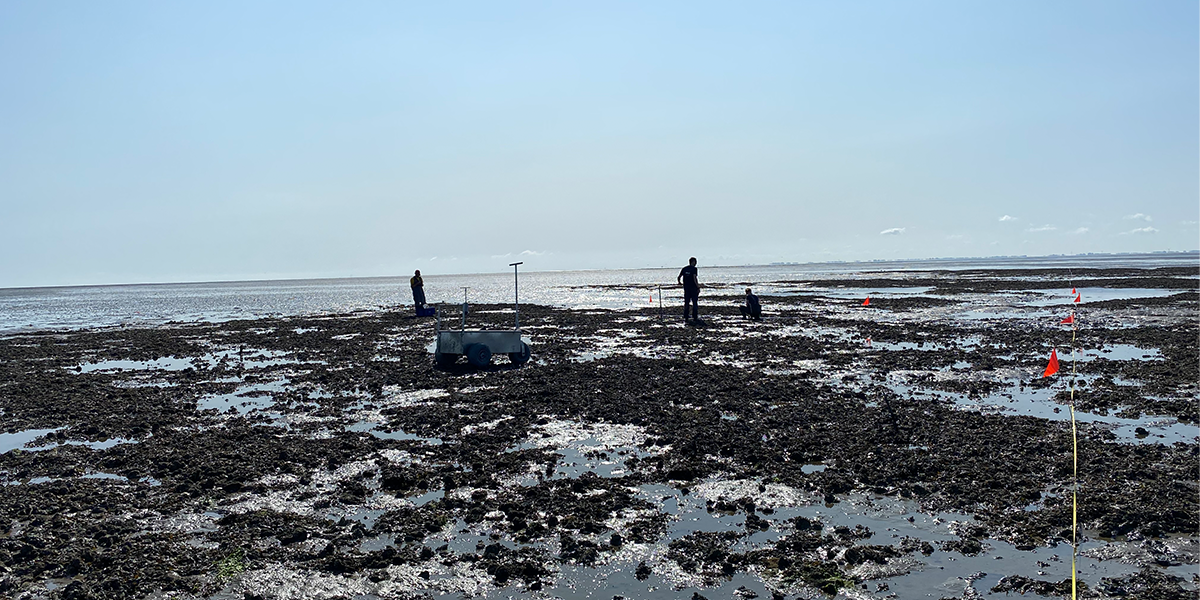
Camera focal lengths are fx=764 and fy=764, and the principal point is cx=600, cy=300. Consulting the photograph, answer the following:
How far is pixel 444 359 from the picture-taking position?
783 inches

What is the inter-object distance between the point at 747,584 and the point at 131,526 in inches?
255

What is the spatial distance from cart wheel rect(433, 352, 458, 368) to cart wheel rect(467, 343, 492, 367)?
2.23ft

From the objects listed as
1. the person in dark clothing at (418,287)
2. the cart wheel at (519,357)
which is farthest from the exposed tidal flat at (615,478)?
the person in dark clothing at (418,287)

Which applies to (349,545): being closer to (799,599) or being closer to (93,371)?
(799,599)

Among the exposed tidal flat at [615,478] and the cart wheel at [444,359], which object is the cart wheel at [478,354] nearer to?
the exposed tidal flat at [615,478]

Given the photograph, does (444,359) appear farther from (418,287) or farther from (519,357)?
(418,287)

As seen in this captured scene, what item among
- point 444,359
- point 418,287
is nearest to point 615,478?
point 444,359

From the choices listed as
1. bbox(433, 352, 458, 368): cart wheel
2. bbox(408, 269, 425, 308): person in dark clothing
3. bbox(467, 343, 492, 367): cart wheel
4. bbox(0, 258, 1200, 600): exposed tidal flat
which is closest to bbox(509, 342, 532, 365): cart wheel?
bbox(0, 258, 1200, 600): exposed tidal flat

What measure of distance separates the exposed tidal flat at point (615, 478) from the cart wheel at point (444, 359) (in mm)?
281

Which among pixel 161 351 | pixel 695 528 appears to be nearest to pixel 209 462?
pixel 695 528

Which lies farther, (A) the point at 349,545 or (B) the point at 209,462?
(B) the point at 209,462

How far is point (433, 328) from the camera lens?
32062 millimetres

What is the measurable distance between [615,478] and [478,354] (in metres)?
10.3

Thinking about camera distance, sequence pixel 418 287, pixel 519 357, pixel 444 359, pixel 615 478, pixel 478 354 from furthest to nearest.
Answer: pixel 418 287, pixel 519 357, pixel 444 359, pixel 478 354, pixel 615 478
